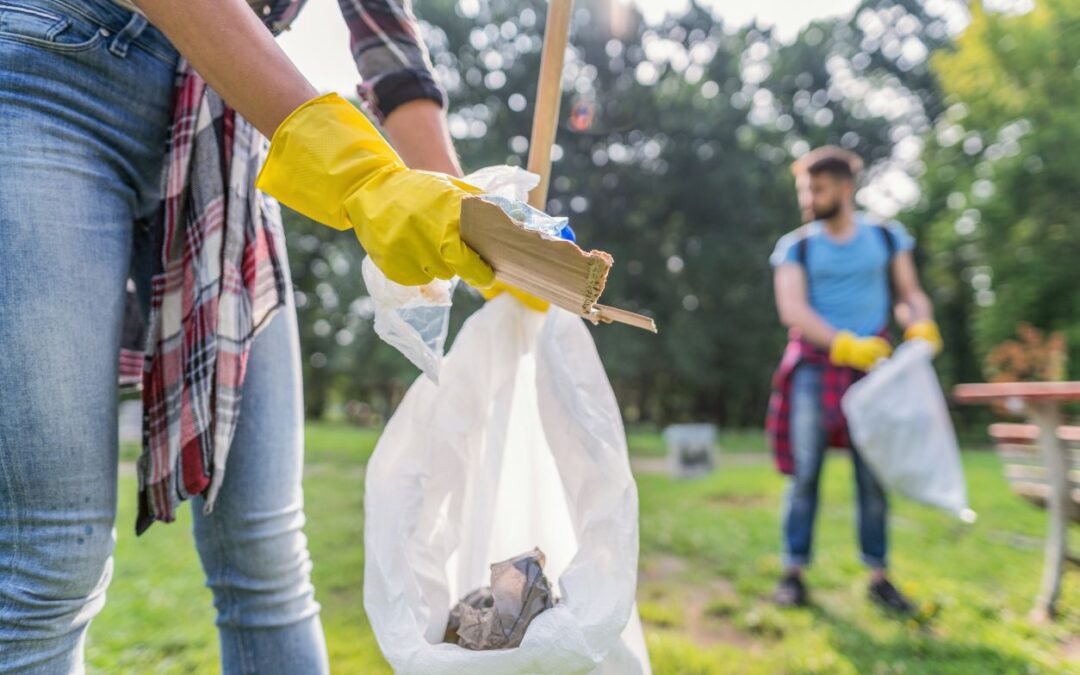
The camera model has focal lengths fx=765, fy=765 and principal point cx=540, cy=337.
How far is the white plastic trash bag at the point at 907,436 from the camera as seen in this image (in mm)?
2793

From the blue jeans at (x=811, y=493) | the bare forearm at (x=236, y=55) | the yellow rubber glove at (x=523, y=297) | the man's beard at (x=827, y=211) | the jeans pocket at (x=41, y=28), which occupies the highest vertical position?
the man's beard at (x=827, y=211)

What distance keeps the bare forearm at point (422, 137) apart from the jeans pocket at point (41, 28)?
40 cm

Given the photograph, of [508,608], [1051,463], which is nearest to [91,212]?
[508,608]

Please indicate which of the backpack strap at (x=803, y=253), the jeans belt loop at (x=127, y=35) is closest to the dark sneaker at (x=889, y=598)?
the backpack strap at (x=803, y=253)

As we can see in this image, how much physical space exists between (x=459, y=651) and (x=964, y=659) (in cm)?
211

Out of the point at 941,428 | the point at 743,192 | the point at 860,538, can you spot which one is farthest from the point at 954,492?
the point at 743,192

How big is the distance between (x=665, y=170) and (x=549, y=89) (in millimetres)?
16839

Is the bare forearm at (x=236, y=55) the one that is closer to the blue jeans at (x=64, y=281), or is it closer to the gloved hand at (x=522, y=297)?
the blue jeans at (x=64, y=281)

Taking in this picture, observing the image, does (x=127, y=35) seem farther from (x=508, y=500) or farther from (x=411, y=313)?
(x=508, y=500)

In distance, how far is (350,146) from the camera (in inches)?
33.4

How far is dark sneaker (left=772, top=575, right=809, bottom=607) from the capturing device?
2.91 metres

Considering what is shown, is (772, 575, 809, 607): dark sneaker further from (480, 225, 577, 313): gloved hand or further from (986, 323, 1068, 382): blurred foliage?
(986, 323, 1068, 382): blurred foliage

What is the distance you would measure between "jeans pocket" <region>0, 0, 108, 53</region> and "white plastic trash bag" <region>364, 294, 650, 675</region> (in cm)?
62

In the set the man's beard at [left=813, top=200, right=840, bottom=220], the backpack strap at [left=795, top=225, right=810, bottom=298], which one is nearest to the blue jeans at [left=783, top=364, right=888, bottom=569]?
the backpack strap at [left=795, top=225, right=810, bottom=298]
